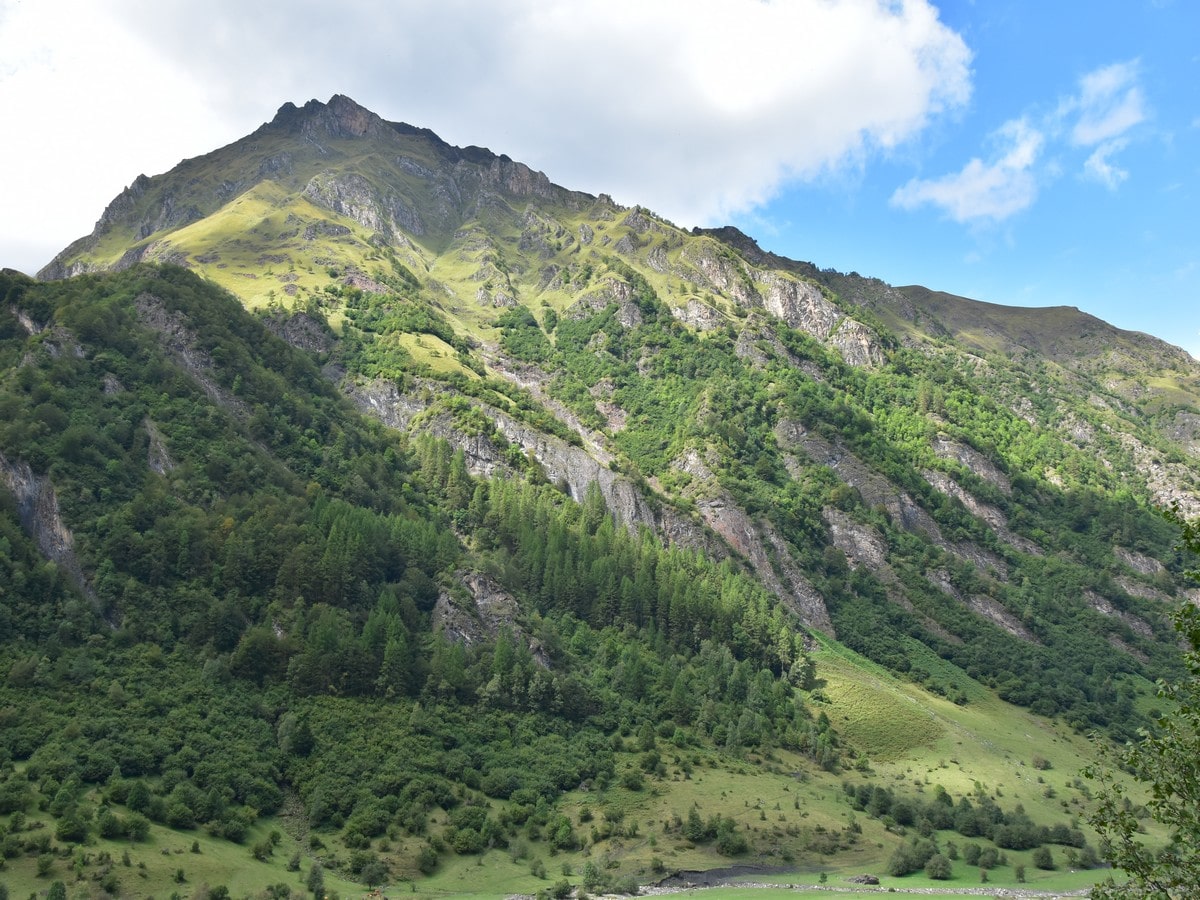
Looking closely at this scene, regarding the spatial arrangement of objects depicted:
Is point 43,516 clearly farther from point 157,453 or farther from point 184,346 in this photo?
point 184,346

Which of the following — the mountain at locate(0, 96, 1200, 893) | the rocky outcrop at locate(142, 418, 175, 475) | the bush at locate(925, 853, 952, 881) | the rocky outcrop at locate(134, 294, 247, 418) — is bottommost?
the bush at locate(925, 853, 952, 881)

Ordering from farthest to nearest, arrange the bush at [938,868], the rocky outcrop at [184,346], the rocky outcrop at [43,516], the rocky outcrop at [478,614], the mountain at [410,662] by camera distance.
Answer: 1. the rocky outcrop at [184,346]
2. the rocky outcrop at [478,614]
3. the rocky outcrop at [43,516]
4. the mountain at [410,662]
5. the bush at [938,868]

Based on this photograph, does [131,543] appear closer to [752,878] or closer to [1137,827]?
[752,878]

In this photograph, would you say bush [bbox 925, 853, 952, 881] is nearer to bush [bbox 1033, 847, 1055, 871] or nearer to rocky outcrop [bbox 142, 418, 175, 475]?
bush [bbox 1033, 847, 1055, 871]

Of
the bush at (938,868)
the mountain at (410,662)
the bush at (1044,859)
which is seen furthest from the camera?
the bush at (1044,859)

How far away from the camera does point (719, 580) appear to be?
172m

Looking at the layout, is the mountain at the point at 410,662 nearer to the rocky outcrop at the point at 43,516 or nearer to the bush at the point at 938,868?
the rocky outcrop at the point at 43,516

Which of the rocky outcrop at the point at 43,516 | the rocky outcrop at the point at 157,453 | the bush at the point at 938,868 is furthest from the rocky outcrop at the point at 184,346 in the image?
the bush at the point at 938,868

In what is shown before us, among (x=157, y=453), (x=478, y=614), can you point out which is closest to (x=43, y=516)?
(x=157, y=453)

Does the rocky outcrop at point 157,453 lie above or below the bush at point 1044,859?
above

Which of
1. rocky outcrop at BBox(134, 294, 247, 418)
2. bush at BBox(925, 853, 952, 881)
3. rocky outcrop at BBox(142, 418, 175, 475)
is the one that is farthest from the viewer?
rocky outcrop at BBox(134, 294, 247, 418)

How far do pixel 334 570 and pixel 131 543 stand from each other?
25597 mm

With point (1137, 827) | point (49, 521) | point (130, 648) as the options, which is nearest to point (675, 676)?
point (130, 648)

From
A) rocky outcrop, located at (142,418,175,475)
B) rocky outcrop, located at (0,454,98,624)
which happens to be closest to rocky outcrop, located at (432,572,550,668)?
rocky outcrop, located at (142,418,175,475)
